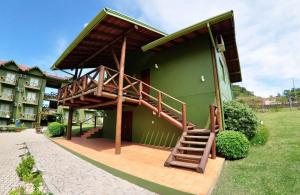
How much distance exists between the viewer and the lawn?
14.2ft

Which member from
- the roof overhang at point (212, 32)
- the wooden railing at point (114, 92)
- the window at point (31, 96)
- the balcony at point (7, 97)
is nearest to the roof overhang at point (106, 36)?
the roof overhang at point (212, 32)

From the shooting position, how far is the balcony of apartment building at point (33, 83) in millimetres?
32906

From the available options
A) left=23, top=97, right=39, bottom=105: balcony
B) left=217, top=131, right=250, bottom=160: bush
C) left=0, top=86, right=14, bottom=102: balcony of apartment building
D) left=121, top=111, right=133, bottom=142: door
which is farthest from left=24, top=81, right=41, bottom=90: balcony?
left=217, top=131, right=250, bottom=160: bush

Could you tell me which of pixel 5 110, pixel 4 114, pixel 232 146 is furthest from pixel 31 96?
pixel 232 146

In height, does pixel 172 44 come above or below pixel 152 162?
above

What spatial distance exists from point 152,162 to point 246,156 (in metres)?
3.63

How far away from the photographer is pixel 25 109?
32375mm

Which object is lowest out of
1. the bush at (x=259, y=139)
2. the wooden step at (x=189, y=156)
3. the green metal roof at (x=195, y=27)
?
the wooden step at (x=189, y=156)

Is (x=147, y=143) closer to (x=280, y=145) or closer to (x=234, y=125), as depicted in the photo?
(x=234, y=125)

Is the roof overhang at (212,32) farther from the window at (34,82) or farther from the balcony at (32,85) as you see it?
the window at (34,82)

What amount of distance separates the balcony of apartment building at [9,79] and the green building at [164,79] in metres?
25.8

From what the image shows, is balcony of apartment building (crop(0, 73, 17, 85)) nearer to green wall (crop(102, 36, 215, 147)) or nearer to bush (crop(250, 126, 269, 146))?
green wall (crop(102, 36, 215, 147))

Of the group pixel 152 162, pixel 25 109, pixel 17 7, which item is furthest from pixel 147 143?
pixel 25 109

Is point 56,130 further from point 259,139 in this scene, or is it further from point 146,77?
point 259,139
